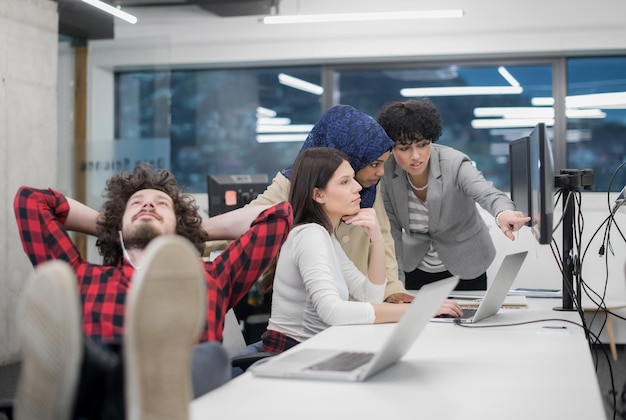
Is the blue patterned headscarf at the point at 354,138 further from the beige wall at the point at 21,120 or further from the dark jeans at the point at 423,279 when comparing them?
the beige wall at the point at 21,120

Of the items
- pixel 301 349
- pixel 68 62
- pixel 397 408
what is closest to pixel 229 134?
pixel 68 62

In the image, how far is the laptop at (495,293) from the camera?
2256 mm

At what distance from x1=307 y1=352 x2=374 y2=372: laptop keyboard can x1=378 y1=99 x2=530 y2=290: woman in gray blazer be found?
1516 millimetres

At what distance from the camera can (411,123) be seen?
10.5 feet

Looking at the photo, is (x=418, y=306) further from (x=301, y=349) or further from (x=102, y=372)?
(x=102, y=372)

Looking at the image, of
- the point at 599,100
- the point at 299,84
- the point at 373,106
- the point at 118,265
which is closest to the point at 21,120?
the point at 299,84

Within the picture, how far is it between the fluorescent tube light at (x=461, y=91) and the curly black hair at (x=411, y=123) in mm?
3496

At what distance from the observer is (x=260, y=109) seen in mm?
7113

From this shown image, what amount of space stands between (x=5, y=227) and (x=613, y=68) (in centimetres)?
468

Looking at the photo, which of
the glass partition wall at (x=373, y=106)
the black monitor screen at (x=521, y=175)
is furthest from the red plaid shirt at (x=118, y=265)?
the glass partition wall at (x=373, y=106)

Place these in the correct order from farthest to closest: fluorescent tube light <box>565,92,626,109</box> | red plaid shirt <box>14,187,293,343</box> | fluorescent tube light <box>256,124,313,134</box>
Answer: fluorescent tube light <box>256,124,313,134</box> < fluorescent tube light <box>565,92,626,109</box> < red plaid shirt <box>14,187,293,343</box>

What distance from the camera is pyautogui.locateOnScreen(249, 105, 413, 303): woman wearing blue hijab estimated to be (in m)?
2.79

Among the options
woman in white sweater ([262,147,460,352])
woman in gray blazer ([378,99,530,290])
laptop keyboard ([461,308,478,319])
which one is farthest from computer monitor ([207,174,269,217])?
laptop keyboard ([461,308,478,319])

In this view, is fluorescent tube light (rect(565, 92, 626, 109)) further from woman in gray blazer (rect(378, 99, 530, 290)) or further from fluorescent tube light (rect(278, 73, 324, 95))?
woman in gray blazer (rect(378, 99, 530, 290))
